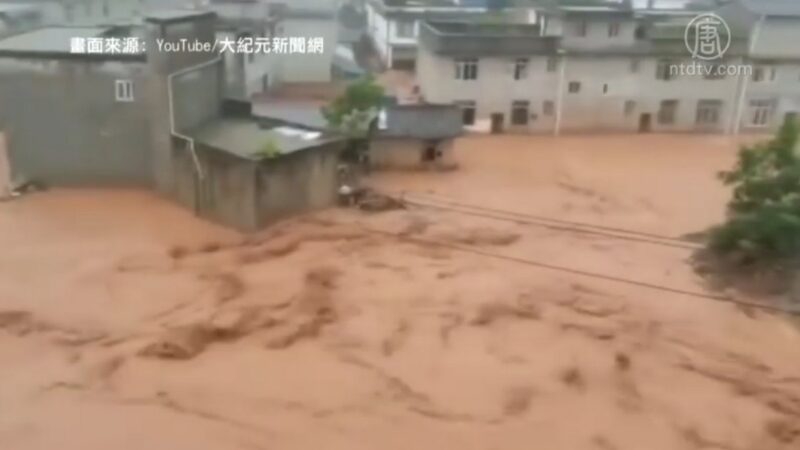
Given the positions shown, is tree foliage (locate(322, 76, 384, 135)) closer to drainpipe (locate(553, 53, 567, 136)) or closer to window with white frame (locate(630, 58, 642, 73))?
drainpipe (locate(553, 53, 567, 136))

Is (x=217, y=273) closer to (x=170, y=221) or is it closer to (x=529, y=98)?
(x=170, y=221)

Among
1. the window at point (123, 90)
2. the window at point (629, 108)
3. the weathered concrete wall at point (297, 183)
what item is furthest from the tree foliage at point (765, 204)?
the window at point (123, 90)

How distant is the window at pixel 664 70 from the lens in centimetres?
2212

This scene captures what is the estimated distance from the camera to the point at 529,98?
863 inches

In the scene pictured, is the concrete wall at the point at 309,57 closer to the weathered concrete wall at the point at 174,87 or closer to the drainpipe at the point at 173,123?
the weathered concrete wall at the point at 174,87

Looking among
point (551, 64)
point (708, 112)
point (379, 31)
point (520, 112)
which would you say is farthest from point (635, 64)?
point (379, 31)

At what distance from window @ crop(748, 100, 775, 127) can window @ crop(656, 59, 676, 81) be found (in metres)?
2.60

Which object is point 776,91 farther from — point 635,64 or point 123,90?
point 123,90

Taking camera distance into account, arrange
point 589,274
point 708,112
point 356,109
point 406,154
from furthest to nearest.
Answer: point 708,112 < point 406,154 < point 356,109 < point 589,274

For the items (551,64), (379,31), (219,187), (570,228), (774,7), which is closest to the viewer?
(219,187)

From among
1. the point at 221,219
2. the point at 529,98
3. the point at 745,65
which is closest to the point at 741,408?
the point at 221,219

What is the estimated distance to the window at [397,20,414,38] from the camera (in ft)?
91.9

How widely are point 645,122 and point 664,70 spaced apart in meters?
1.54

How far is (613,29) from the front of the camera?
22344 mm
